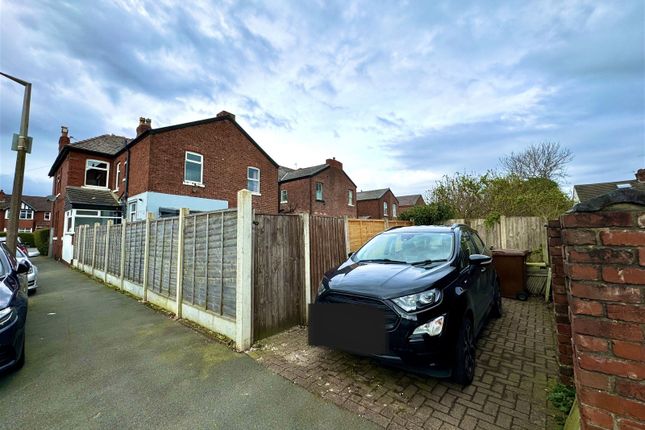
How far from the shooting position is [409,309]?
106 inches

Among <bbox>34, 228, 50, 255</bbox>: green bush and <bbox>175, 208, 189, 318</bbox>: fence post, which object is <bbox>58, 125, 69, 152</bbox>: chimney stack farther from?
<bbox>175, 208, 189, 318</bbox>: fence post

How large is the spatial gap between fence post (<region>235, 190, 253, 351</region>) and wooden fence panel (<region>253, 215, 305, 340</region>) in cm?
12

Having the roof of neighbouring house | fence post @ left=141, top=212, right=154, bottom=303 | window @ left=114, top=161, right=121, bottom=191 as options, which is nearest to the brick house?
window @ left=114, top=161, right=121, bottom=191

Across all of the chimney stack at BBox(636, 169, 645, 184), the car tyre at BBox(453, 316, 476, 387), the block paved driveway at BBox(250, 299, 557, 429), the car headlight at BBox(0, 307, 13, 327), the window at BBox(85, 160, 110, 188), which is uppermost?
the window at BBox(85, 160, 110, 188)

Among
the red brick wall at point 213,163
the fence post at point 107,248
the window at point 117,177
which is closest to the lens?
the fence post at point 107,248

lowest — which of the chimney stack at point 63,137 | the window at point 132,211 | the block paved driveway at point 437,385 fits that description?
the block paved driveway at point 437,385

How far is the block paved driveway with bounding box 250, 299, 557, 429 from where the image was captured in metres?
2.49

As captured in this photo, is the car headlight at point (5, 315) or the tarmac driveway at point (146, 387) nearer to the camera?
the tarmac driveway at point (146, 387)

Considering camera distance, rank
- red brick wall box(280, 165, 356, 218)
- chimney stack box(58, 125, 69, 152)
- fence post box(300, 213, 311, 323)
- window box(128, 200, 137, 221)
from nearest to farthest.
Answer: fence post box(300, 213, 311, 323) → window box(128, 200, 137, 221) → chimney stack box(58, 125, 69, 152) → red brick wall box(280, 165, 356, 218)

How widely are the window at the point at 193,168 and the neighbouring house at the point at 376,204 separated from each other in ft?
72.7

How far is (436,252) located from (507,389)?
163 cm

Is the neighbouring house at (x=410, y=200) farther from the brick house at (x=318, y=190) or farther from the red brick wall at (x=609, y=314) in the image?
the red brick wall at (x=609, y=314)

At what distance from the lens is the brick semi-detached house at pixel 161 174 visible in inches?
519

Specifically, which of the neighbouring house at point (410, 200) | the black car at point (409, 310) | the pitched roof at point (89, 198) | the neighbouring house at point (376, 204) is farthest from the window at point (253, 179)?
the neighbouring house at point (410, 200)
